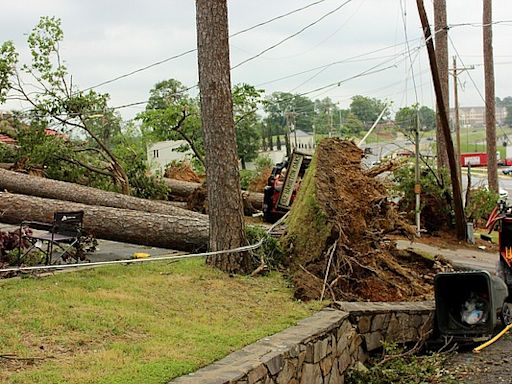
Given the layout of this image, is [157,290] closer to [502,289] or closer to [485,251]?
[502,289]

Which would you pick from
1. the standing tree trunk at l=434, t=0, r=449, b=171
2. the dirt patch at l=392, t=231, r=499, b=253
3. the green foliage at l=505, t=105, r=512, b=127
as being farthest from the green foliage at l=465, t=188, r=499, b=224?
the green foliage at l=505, t=105, r=512, b=127

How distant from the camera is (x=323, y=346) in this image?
6.91 m

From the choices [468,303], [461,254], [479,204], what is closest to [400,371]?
[468,303]

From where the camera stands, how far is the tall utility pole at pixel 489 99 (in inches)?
940

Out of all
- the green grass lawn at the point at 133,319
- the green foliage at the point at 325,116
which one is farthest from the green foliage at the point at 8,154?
the green foliage at the point at 325,116

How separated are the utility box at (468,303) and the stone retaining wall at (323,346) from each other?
228mm

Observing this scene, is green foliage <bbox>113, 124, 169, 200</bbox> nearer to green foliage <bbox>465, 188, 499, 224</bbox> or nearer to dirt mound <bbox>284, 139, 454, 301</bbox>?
dirt mound <bbox>284, 139, 454, 301</bbox>

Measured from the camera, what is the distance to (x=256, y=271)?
29.8 ft

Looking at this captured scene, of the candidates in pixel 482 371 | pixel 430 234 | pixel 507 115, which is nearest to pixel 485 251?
pixel 430 234

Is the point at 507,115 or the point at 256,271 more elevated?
the point at 507,115

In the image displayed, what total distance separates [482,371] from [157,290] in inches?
141

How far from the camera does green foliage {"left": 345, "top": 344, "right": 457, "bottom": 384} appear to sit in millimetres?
7637

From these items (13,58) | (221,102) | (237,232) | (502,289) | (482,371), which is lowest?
(482,371)

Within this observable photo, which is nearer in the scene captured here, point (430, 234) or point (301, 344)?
point (301, 344)
